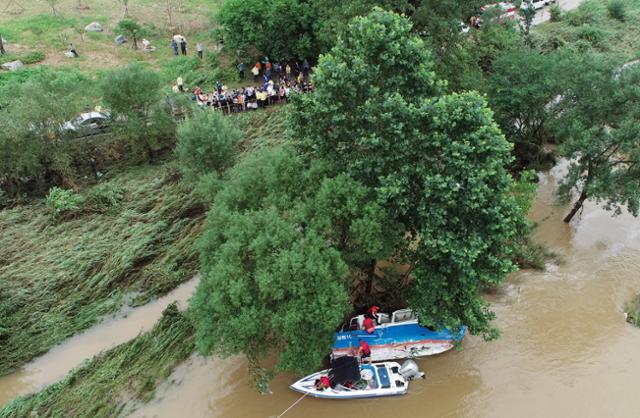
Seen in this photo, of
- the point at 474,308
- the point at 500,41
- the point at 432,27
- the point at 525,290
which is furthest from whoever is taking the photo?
the point at 500,41

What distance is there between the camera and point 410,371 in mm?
15062

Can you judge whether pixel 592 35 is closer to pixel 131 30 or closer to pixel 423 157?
pixel 423 157

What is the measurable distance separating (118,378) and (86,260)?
20.4 ft

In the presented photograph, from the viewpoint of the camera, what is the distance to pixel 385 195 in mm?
13477

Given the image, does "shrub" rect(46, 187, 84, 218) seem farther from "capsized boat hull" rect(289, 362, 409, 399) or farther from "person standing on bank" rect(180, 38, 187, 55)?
"person standing on bank" rect(180, 38, 187, 55)

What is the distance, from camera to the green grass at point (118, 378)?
48.6 feet

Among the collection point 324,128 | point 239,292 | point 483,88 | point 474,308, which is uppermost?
point 483,88

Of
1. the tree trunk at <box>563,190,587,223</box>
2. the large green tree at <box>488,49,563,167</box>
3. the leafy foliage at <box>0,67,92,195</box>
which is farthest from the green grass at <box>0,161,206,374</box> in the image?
the tree trunk at <box>563,190,587,223</box>

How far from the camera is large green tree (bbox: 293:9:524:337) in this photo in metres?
13.3

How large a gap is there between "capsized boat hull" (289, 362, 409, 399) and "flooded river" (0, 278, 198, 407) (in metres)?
6.70

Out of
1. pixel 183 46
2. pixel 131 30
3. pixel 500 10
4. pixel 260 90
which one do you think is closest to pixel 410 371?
pixel 260 90

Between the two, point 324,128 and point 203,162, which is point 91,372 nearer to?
point 203,162

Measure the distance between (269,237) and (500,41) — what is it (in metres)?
21.5

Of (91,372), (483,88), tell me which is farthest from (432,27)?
(91,372)
